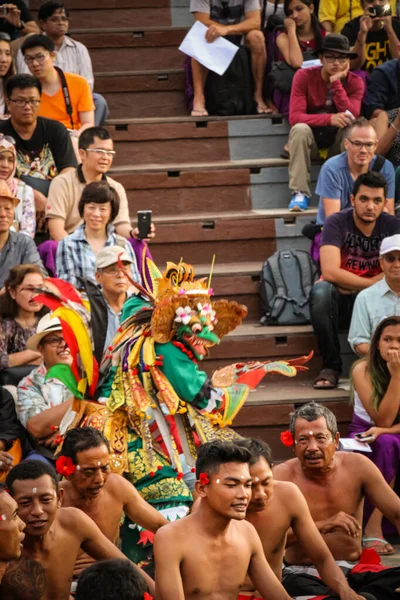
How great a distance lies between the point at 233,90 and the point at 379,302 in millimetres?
2813

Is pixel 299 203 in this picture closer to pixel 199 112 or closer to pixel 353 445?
pixel 199 112

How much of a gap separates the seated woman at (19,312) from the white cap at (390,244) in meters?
1.92

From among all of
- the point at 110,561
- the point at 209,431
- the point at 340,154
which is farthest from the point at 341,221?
the point at 110,561

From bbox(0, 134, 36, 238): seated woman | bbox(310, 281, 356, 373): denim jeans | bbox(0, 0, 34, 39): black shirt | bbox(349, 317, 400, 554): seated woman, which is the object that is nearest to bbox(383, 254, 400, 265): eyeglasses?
bbox(310, 281, 356, 373): denim jeans

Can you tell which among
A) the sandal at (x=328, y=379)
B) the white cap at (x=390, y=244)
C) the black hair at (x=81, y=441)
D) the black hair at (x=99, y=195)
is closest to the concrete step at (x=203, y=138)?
the black hair at (x=99, y=195)

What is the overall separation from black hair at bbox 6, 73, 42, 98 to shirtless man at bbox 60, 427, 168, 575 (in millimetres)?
3302

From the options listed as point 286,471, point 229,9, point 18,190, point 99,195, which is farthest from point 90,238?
point 229,9

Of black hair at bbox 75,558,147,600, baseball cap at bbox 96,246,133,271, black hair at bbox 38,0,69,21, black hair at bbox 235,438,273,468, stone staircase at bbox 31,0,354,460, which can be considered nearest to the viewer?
black hair at bbox 75,558,147,600

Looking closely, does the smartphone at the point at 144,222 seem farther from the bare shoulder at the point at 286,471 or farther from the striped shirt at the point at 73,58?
the striped shirt at the point at 73,58

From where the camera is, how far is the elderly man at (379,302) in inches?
274

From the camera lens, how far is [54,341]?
6.29 meters

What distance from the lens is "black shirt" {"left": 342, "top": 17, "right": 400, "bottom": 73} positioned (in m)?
9.29

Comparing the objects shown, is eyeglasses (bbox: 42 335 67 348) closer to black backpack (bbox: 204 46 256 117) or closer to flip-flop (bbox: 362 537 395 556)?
flip-flop (bbox: 362 537 395 556)

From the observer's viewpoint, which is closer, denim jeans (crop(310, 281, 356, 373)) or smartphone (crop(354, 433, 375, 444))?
smartphone (crop(354, 433, 375, 444))
